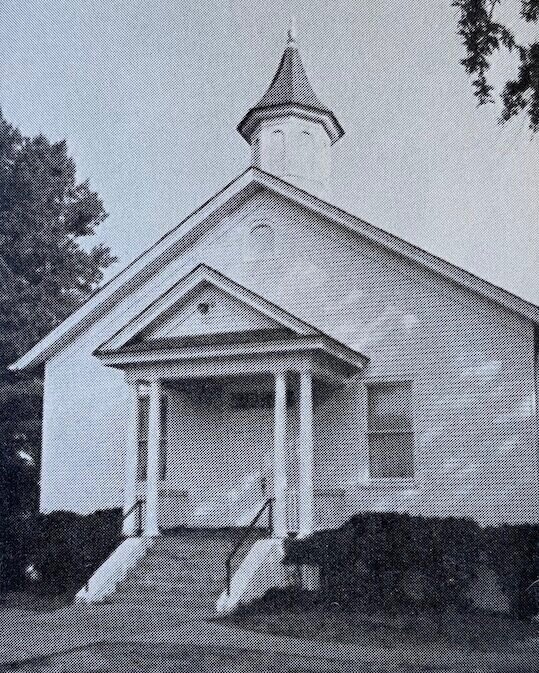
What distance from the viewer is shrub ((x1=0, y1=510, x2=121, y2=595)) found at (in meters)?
14.8

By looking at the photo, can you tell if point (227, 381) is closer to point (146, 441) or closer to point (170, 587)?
point (146, 441)

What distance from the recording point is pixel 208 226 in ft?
58.0

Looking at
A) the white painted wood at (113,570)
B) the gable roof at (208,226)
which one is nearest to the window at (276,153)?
the gable roof at (208,226)

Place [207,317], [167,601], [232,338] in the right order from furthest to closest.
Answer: [207,317] → [232,338] → [167,601]

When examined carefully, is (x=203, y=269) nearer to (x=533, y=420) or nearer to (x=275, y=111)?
(x=533, y=420)

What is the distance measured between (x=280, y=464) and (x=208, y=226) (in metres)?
6.07

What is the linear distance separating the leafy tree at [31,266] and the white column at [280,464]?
422 inches

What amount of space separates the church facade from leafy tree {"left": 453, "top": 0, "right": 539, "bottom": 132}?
501 cm

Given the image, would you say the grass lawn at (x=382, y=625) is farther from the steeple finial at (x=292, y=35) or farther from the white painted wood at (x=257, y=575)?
the steeple finial at (x=292, y=35)

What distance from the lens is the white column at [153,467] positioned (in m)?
14.7

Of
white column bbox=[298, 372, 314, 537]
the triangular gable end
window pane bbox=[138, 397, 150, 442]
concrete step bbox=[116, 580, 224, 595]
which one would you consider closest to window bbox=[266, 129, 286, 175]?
the triangular gable end

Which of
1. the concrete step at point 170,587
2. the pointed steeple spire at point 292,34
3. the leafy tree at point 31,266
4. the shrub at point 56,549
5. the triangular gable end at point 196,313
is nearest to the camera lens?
the concrete step at point 170,587

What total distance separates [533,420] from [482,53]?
6.60 m

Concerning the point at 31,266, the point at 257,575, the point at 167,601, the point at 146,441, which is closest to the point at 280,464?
the point at 257,575
